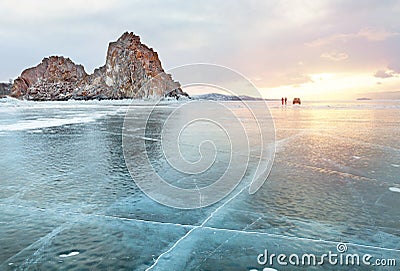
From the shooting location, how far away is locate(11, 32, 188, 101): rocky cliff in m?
78.9

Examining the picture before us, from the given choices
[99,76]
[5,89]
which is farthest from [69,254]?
[5,89]

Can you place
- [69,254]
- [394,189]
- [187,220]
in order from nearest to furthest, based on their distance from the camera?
1. [69,254]
2. [187,220]
3. [394,189]

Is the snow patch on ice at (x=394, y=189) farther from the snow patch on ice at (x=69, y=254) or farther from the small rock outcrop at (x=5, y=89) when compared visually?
the small rock outcrop at (x=5, y=89)

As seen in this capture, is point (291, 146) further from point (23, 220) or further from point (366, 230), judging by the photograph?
point (23, 220)

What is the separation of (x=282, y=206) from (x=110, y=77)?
8636cm

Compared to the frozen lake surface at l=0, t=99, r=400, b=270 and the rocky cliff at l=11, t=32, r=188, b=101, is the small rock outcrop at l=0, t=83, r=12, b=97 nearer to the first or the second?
the rocky cliff at l=11, t=32, r=188, b=101

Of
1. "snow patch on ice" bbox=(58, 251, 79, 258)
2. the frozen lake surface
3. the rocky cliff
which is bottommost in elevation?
"snow patch on ice" bbox=(58, 251, 79, 258)

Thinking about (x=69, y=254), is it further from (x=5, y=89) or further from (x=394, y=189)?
(x=5, y=89)

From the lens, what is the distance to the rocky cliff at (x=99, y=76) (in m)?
78.9

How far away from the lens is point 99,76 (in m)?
89.6

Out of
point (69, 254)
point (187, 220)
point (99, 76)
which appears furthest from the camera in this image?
point (99, 76)

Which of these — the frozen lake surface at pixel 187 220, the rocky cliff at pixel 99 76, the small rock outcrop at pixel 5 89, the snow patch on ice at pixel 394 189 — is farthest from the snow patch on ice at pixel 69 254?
the small rock outcrop at pixel 5 89

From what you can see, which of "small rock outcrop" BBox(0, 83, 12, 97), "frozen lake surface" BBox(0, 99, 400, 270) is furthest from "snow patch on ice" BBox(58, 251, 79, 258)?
"small rock outcrop" BBox(0, 83, 12, 97)

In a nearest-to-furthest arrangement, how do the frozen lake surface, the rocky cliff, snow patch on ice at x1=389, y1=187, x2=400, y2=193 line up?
the frozen lake surface, snow patch on ice at x1=389, y1=187, x2=400, y2=193, the rocky cliff
